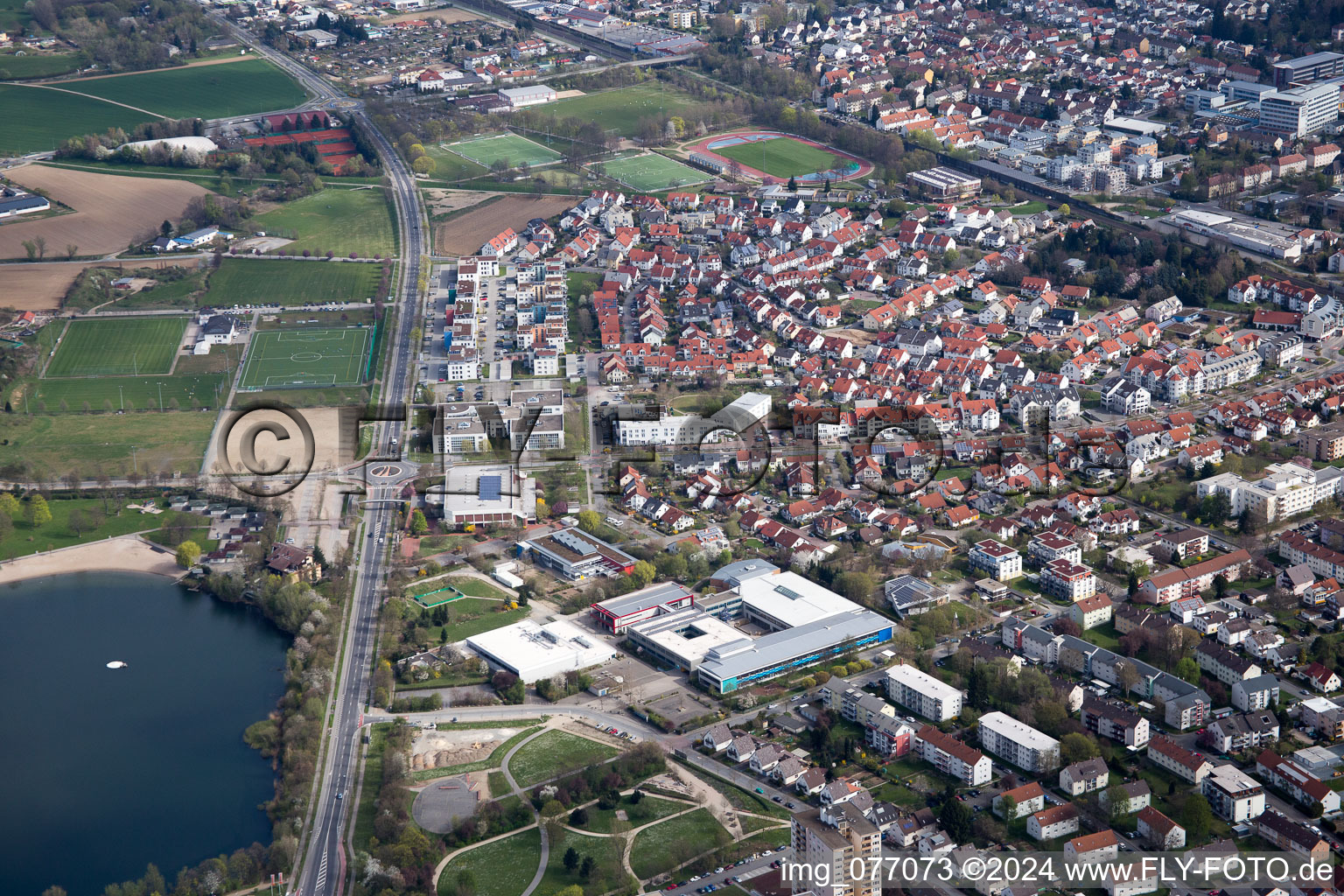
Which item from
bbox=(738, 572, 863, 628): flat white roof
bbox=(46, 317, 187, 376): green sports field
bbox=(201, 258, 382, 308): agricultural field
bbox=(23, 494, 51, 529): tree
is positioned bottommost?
bbox=(738, 572, 863, 628): flat white roof

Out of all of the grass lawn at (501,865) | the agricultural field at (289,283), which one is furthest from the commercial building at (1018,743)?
the agricultural field at (289,283)

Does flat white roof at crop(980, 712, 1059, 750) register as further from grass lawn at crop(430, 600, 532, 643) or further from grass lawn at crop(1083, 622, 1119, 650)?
grass lawn at crop(430, 600, 532, 643)

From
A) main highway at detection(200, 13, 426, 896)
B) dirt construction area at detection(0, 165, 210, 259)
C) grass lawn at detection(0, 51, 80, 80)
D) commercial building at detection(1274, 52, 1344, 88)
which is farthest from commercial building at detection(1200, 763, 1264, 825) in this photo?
grass lawn at detection(0, 51, 80, 80)

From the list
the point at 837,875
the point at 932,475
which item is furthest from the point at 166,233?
the point at 837,875

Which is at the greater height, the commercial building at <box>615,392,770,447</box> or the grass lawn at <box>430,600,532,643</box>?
the commercial building at <box>615,392,770,447</box>

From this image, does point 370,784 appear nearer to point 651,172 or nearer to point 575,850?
point 575,850

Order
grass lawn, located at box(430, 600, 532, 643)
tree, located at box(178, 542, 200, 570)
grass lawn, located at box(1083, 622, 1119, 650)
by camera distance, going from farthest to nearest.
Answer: tree, located at box(178, 542, 200, 570) → grass lawn, located at box(430, 600, 532, 643) → grass lawn, located at box(1083, 622, 1119, 650)
